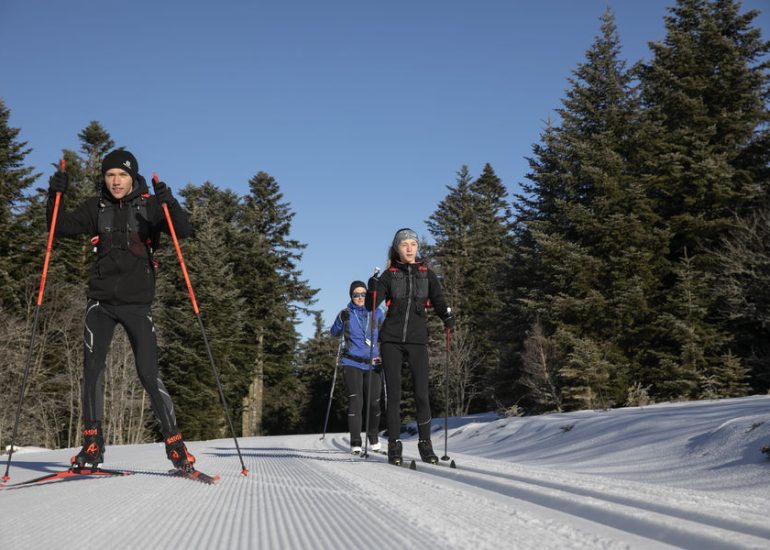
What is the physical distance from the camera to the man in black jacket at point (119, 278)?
362cm

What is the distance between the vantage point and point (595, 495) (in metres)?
3.04

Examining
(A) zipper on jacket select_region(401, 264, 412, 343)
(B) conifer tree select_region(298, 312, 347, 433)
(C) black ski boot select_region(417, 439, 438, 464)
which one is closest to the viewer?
(C) black ski boot select_region(417, 439, 438, 464)

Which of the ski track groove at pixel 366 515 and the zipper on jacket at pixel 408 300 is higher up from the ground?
the zipper on jacket at pixel 408 300

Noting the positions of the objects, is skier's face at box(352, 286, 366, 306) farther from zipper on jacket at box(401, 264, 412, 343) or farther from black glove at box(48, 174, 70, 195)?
black glove at box(48, 174, 70, 195)

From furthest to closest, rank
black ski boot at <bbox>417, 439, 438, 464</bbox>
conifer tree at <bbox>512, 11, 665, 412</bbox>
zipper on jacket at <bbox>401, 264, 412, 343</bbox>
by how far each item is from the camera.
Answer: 1. conifer tree at <bbox>512, 11, 665, 412</bbox>
2. zipper on jacket at <bbox>401, 264, 412, 343</bbox>
3. black ski boot at <bbox>417, 439, 438, 464</bbox>

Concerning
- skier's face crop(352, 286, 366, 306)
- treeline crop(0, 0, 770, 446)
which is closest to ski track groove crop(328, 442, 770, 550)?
skier's face crop(352, 286, 366, 306)

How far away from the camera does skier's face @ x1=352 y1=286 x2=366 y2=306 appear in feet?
26.3

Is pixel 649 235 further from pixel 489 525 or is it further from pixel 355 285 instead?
pixel 489 525

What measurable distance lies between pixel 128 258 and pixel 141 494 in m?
1.55

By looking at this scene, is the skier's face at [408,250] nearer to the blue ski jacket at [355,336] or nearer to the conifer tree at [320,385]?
the blue ski jacket at [355,336]

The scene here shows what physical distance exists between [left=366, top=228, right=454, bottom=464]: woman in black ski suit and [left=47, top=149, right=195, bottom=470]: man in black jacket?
2.19m

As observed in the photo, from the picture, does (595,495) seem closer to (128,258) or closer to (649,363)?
(128,258)

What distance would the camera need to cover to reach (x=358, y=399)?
26.2 feet

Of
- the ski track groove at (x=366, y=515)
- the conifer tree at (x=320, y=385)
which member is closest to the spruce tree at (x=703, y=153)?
the ski track groove at (x=366, y=515)
